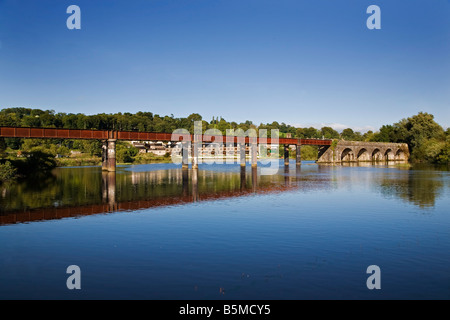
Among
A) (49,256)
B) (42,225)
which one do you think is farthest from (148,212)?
(49,256)

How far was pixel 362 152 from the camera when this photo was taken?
154m

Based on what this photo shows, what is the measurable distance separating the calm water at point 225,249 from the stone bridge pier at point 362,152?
106454 millimetres

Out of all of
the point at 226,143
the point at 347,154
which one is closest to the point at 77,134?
the point at 226,143

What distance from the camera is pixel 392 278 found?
13.7 meters

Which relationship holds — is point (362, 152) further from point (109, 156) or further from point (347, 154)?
point (109, 156)

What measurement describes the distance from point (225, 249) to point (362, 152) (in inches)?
5806

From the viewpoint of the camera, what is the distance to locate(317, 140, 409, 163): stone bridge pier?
13750 cm

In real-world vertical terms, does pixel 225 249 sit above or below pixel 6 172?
below

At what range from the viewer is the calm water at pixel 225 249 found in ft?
41.7

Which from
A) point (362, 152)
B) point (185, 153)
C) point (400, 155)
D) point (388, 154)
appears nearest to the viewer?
point (185, 153)

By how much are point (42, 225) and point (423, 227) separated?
24.2 meters

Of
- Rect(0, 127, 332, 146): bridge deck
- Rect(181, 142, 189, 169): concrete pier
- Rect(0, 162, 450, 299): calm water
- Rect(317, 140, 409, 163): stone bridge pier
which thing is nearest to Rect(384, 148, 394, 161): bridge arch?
Rect(317, 140, 409, 163): stone bridge pier

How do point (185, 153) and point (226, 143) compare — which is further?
point (226, 143)

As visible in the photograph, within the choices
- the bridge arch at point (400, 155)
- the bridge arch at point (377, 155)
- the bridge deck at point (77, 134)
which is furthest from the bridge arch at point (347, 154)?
the bridge deck at point (77, 134)
